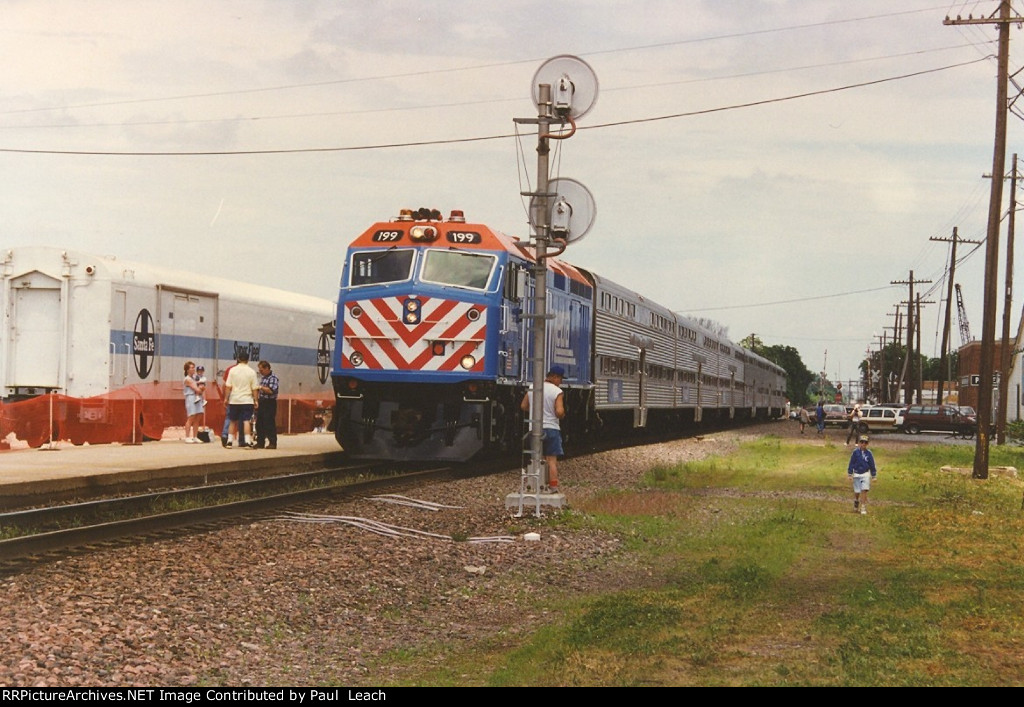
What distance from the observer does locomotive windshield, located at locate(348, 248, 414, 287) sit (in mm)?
20359

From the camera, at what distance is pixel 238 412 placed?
23578mm

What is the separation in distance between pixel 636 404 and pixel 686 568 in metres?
21.4

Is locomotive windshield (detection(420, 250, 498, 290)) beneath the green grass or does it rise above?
above

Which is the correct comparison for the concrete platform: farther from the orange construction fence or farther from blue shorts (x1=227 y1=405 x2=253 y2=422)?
blue shorts (x1=227 y1=405 x2=253 y2=422)

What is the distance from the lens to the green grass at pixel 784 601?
23.4 feet

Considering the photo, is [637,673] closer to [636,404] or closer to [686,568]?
[686,568]

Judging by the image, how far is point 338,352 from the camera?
20.5 meters

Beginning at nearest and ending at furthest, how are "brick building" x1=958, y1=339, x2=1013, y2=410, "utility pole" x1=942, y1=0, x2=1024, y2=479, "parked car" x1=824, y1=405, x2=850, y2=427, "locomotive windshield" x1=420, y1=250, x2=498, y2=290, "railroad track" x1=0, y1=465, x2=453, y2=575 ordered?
1. "railroad track" x1=0, y1=465, x2=453, y2=575
2. "locomotive windshield" x1=420, y1=250, x2=498, y2=290
3. "utility pole" x1=942, y1=0, x2=1024, y2=479
4. "parked car" x1=824, y1=405, x2=850, y2=427
5. "brick building" x1=958, y1=339, x2=1013, y2=410

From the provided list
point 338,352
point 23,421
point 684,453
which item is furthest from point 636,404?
point 23,421

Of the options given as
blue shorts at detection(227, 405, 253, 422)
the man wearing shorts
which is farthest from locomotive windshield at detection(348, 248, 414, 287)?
blue shorts at detection(227, 405, 253, 422)

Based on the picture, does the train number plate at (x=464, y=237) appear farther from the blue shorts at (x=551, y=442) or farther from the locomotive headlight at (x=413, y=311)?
the blue shorts at (x=551, y=442)

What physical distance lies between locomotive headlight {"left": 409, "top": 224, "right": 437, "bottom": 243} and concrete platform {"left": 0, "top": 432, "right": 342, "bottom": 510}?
14.3 feet

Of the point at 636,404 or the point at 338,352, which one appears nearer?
the point at 338,352

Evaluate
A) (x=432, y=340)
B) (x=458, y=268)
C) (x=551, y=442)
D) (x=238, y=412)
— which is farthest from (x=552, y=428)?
(x=238, y=412)
